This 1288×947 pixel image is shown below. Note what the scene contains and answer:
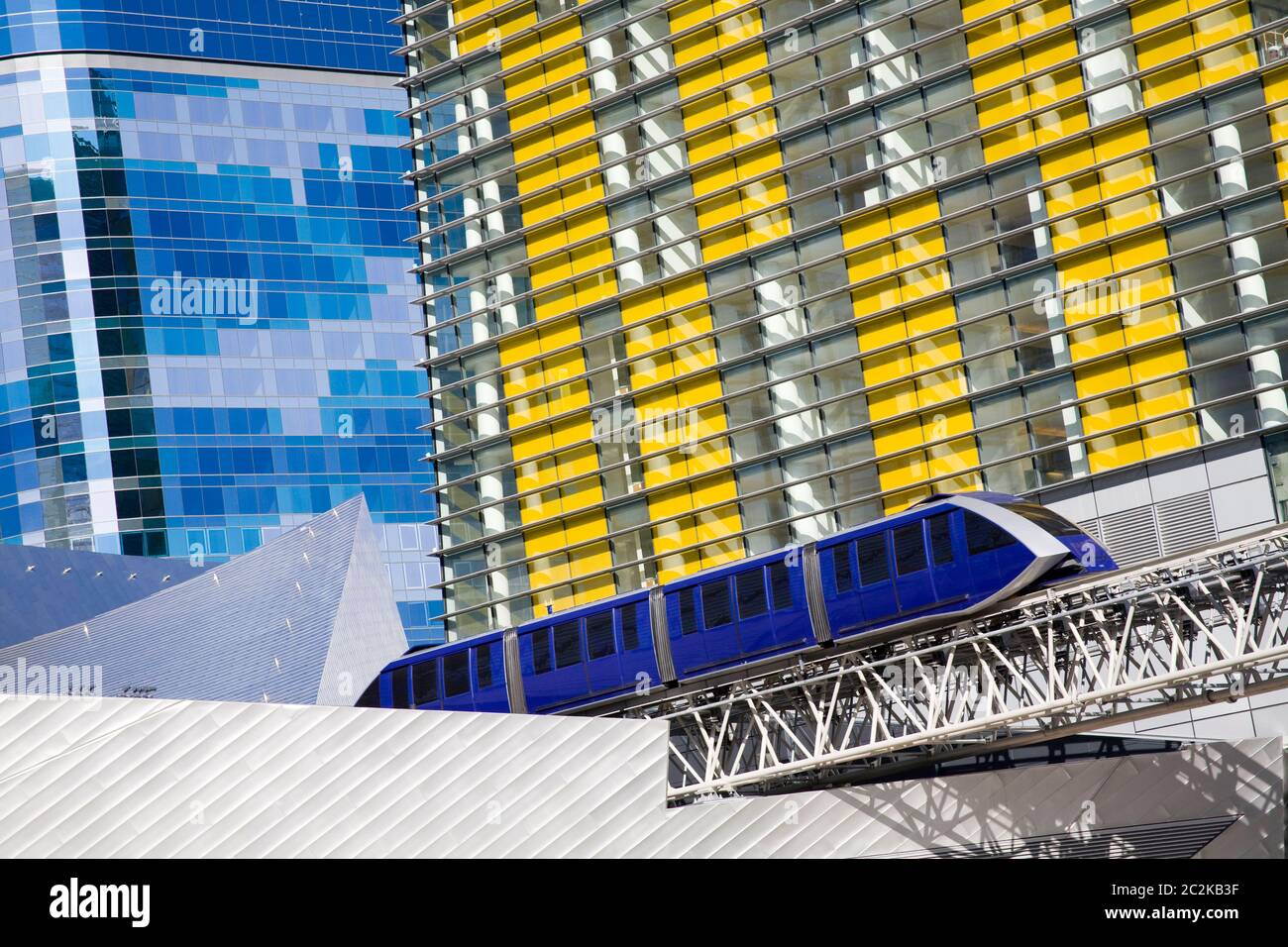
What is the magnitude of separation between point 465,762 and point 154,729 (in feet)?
18.7

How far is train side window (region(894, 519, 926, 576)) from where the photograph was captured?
3123 cm

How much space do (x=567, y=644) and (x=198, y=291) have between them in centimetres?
5829

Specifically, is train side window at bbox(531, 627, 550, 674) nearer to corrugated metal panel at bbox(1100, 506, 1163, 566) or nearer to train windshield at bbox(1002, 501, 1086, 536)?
train windshield at bbox(1002, 501, 1086, 536)

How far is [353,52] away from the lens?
97.2 meters

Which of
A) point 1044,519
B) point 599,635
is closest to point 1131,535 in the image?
point 1044,519

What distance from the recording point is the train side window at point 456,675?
38.5 m

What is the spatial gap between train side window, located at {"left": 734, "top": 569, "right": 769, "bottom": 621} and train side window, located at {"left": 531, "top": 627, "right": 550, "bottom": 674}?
16.4 ft

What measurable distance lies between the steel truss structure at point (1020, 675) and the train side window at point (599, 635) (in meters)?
1.38

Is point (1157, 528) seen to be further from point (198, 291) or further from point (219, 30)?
point (219, 30)

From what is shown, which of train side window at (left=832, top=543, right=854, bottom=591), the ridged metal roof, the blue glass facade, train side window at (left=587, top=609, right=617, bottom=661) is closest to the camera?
train side window at (left=832, top=543, right=854, bottom=591)

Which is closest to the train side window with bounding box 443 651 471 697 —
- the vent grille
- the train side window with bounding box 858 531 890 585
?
the train side window with bounding box 858 531 890 585

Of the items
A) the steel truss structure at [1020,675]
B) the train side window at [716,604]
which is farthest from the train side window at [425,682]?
the train side window at [716,604]

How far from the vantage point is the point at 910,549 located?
3139cm

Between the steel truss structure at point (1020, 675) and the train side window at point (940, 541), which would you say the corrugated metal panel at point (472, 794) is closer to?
the steel truss structure at point (1020, 675)
